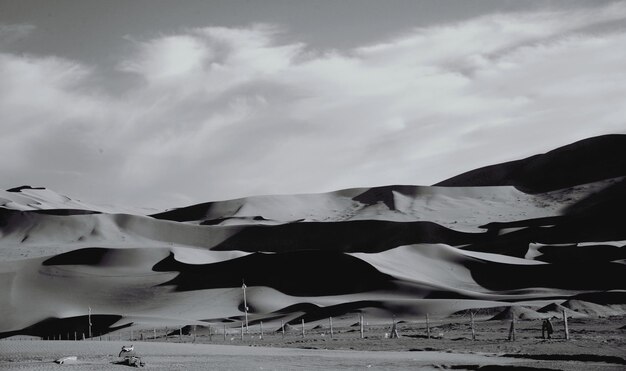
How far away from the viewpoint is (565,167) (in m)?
132

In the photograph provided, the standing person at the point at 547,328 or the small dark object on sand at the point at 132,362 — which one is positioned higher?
the small dark object on sand at the point at 132,362

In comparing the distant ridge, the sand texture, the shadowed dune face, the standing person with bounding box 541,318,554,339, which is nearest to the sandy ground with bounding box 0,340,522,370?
the standing person with bounding box 541,318,554,339

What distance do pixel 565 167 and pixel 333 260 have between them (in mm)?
71489

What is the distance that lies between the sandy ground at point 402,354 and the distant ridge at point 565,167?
94.3 metres

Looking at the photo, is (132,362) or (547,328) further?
(547,328)

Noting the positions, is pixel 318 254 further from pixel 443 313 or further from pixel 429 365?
pixel 429 365

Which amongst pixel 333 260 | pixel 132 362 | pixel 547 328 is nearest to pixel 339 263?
pixel 333 260

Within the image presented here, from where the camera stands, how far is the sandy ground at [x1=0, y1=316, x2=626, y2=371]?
1941 cm

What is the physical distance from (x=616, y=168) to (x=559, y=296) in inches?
2836

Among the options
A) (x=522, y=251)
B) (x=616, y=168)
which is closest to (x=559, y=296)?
(x=522, y=251)

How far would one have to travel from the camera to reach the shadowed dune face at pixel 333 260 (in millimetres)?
60781

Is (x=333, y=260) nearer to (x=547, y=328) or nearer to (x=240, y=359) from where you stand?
(x=547, y=328)

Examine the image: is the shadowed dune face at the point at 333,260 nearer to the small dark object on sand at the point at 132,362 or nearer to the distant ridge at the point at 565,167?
the distant ridge at the point at 565,167

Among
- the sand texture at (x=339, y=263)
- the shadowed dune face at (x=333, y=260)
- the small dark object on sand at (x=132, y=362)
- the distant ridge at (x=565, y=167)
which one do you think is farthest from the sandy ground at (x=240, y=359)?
the distant ridge at (x=565, y=167)
